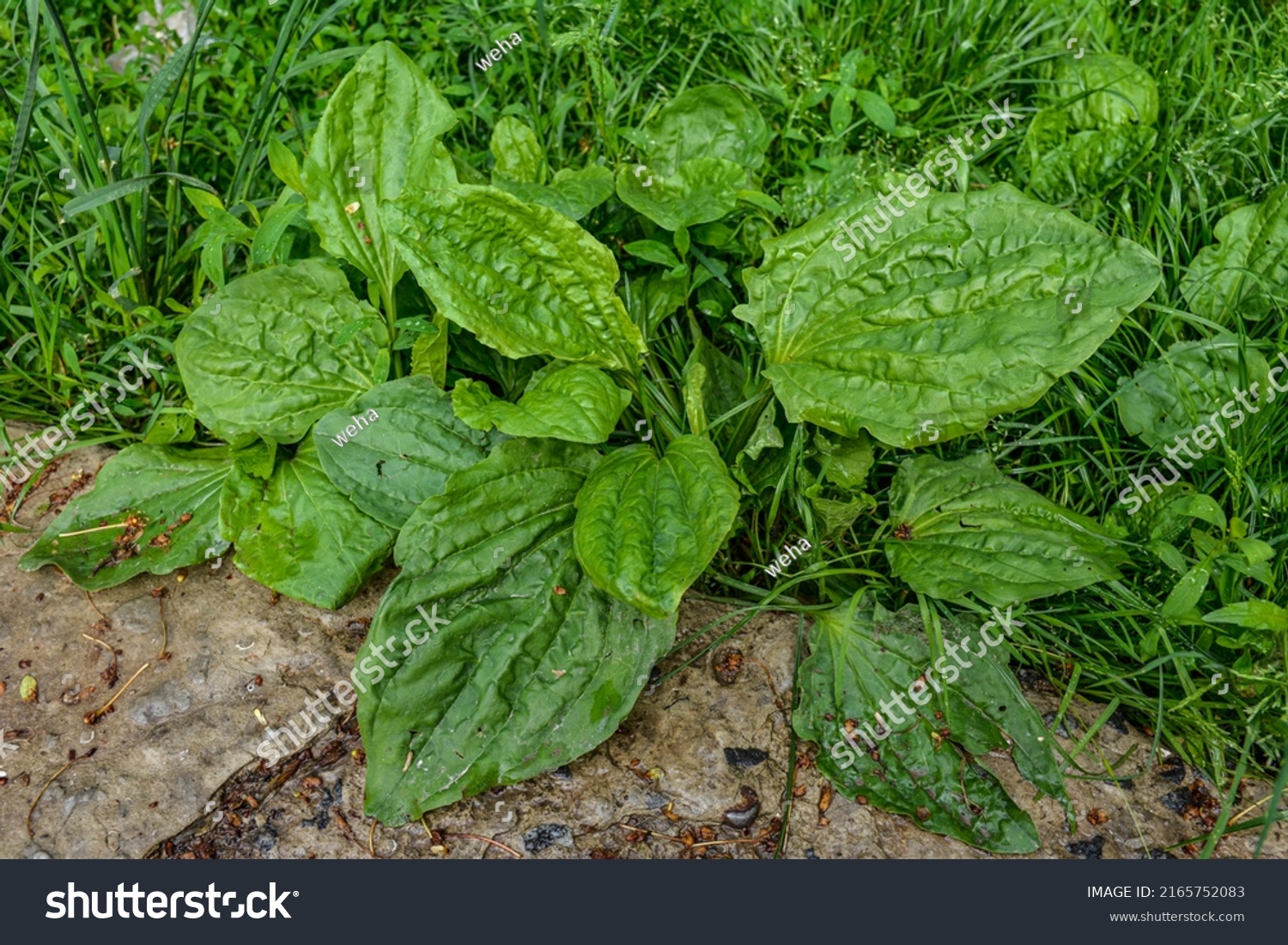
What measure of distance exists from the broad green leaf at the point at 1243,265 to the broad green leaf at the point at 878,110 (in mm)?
891

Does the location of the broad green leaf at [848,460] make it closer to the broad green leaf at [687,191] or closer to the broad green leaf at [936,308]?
the broad green leaf at [936,308]

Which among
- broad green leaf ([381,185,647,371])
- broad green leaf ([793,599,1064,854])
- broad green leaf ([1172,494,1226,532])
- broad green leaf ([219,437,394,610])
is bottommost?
broad green leaf ([793,599,1064,854])

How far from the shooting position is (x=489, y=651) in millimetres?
2236

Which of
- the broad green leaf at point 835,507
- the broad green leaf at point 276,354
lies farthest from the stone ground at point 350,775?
the broad green leaf at point 276,354

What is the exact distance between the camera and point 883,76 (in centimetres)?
323

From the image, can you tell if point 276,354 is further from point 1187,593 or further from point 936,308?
point 1187,593

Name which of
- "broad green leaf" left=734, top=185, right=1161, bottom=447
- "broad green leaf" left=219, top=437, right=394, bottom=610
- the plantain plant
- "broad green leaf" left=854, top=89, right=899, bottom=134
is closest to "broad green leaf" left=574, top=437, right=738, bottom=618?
the plantain plant

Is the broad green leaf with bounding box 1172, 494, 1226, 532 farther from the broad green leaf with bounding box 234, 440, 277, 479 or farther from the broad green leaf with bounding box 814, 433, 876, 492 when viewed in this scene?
the broad green leaf with bounding box 234, 440, 277, 479

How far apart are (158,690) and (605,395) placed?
3.91ft

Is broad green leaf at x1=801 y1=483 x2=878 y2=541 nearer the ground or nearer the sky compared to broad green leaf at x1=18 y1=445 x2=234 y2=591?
nearer the sky

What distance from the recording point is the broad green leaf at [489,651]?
2145 mm

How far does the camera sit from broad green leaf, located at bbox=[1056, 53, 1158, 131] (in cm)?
306

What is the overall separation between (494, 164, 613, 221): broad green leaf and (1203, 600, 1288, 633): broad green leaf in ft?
5.57

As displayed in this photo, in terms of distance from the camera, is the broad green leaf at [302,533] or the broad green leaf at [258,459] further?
the broad green leaf at [258,459]
